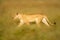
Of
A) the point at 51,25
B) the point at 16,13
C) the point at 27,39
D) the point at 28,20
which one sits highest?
the point at 16,13

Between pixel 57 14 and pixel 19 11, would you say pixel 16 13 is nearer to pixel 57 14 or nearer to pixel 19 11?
pixel 19 11

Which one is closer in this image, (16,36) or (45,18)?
(16,36)

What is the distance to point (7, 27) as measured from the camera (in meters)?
1.68

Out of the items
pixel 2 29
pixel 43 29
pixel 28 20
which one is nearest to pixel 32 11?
pixel 28 20

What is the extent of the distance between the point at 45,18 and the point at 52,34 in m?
0.20

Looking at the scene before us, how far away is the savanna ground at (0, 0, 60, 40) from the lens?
1.62m

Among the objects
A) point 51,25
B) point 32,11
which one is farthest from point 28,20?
point 51,25

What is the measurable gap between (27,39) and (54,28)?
0.31 m

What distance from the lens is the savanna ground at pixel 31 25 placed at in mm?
1624

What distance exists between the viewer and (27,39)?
160 centimetres

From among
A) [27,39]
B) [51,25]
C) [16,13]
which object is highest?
[16,13]

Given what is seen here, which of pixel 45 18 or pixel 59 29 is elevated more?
pixel 45 18

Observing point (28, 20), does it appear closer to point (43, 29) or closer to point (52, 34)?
point (43, 29)

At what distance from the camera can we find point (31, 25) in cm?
169
